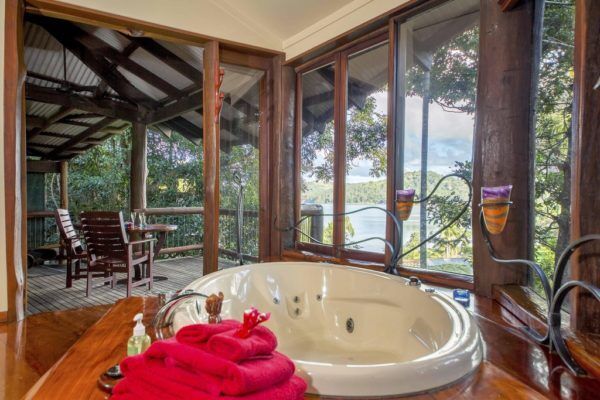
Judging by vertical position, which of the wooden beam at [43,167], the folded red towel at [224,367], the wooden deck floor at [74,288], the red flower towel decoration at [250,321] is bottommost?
the wooden deck floor at [74,288]

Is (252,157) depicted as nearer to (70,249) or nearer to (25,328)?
(25,328)

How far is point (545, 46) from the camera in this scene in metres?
1.54

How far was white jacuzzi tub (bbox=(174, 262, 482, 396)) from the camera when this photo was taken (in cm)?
88

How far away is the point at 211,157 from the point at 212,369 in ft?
7.83

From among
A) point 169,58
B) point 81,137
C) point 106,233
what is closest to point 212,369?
point 106,233

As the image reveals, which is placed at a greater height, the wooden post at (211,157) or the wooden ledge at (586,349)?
the wooden post at (211,157)

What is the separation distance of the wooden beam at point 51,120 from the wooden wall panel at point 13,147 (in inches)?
136

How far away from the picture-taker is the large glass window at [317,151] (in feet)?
9.34

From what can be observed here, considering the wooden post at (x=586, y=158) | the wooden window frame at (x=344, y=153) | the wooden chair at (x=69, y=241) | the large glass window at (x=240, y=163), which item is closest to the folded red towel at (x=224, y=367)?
the wooden post at (x=586, y=158)

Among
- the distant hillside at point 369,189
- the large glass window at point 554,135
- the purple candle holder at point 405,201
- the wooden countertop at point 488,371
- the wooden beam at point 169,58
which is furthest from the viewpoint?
the wooden beam at point 169,58

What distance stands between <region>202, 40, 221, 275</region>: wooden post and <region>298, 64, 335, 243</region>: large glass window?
737 mm

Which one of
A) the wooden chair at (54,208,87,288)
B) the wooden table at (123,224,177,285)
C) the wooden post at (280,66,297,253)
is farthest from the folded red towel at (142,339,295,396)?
the wooden chair at (54,208,87,288)

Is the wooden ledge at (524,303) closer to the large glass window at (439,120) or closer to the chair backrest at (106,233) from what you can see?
the large glass window at (439,120)

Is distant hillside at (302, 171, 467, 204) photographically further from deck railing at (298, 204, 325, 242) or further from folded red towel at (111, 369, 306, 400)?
folded red towel at (111, 369, 306, 400)
